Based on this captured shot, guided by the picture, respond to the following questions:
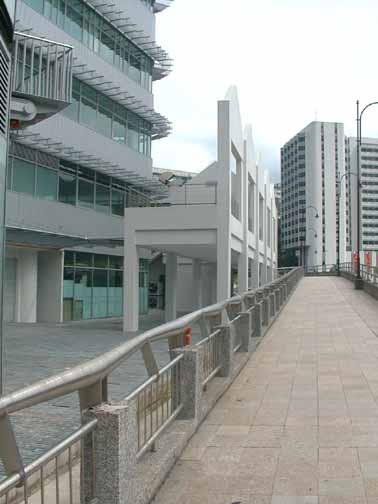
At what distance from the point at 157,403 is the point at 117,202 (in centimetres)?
3115

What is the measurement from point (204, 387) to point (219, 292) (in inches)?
617

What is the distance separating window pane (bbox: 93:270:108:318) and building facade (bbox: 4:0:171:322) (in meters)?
0.05

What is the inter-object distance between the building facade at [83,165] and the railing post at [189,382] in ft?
61.0

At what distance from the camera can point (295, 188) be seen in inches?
5728

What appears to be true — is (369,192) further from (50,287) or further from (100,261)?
(50,287)

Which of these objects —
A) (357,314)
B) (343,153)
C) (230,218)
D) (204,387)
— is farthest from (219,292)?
(343,153)

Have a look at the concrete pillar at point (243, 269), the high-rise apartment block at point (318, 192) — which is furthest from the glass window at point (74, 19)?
the high-rise apartment block at point (318, 192)

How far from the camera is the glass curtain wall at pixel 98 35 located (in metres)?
29.3

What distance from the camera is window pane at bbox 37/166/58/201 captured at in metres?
28.4

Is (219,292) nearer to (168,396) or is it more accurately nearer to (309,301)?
(309,301)

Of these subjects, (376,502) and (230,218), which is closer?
(376,502)

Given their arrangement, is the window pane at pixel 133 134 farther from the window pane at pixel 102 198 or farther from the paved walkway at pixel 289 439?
the paved walkway at pixel 289 439

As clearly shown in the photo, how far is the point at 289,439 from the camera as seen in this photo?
621 centimetres

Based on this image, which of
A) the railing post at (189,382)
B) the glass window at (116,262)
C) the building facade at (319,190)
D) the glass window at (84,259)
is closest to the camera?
the railing post at (189,382)
